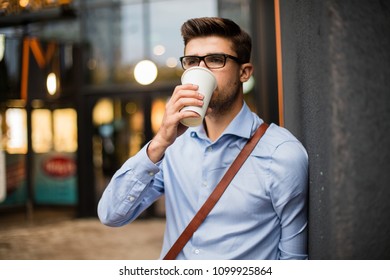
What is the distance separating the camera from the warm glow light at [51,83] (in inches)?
332

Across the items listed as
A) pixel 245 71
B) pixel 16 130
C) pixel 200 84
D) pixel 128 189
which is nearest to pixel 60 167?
pixel 16 130

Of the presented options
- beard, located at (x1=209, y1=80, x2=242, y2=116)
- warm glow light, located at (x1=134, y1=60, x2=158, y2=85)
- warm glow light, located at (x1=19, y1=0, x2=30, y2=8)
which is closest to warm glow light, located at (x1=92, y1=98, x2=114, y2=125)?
warm glow light, located at (x1=134, y1=60, x2=158, y2=85)

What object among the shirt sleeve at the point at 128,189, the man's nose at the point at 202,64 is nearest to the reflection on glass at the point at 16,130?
the shirt sleeve at the point at 128,189

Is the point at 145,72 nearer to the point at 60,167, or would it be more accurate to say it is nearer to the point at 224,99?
the point at 60,167

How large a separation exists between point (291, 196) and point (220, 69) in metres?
0.50

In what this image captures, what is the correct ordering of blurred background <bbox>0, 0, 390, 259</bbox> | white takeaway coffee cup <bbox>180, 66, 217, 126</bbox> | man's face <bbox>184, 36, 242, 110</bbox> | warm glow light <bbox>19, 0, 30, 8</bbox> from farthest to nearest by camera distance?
warm glow light <bbox>19, 0, 30, 8</bbox>, blurred background <bbox>0, 0, 390, 259</bbox>, man's face <bbox>184, 36, 242, 110</bbox>, white takeaway coffee cup <bbox>180, 66, 217, 126</bbox>

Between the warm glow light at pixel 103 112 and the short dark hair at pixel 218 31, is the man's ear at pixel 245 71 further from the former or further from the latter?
the warm glow light at pixel 103 112

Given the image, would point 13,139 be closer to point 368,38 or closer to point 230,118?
point 230,118

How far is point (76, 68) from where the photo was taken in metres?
8.63

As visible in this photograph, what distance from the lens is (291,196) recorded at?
1502mm

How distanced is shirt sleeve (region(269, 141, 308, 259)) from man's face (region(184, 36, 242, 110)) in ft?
0.93

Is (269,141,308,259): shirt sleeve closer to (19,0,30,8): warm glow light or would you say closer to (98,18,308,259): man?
(98,18,308,259): man

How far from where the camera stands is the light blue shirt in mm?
1535

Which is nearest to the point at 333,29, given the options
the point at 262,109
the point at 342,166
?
the point at 342,166
